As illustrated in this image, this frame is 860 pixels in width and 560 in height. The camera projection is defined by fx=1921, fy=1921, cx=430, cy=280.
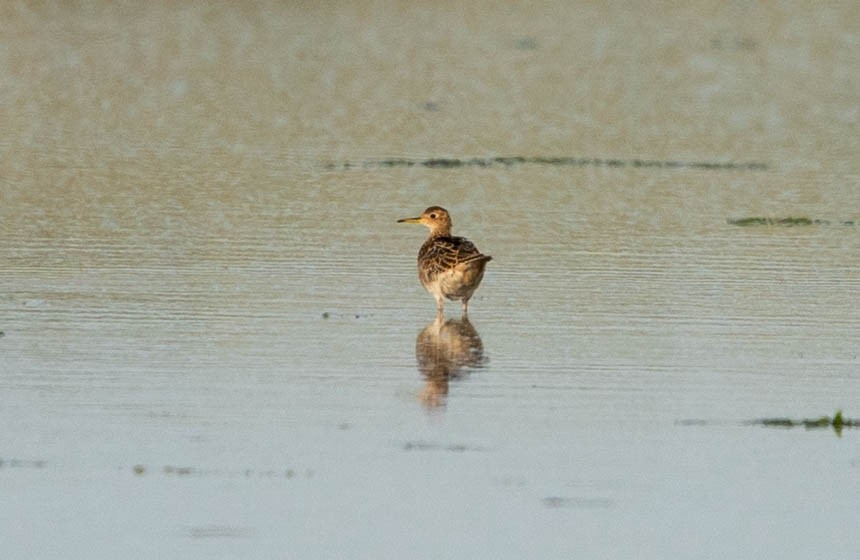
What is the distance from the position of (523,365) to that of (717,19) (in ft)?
116

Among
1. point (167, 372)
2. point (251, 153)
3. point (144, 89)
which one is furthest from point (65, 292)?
point (144, 89)

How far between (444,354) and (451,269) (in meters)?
1.50

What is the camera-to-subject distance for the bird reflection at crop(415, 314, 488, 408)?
453 inches

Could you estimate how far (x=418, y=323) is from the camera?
13.9m

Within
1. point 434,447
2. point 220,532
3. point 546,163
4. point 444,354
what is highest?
point 546,163

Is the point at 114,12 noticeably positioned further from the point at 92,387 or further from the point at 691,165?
the point at 92,387

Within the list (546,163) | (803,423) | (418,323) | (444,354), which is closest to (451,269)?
(418,323)

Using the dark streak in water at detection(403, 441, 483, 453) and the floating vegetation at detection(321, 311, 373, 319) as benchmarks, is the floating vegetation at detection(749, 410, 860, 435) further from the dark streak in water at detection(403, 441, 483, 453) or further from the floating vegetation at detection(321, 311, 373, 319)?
the floating vegetation at detection(321, 311, 373, 319)

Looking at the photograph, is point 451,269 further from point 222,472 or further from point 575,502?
point 575,502

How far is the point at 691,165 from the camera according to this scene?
2353 centimetres

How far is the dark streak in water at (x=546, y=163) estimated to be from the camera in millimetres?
22797

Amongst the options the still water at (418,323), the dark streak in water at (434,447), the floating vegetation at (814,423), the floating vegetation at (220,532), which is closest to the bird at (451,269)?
the still water at (418,323)

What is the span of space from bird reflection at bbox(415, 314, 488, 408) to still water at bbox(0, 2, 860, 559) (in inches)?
1.5

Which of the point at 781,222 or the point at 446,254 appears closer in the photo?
the point at 446,254
